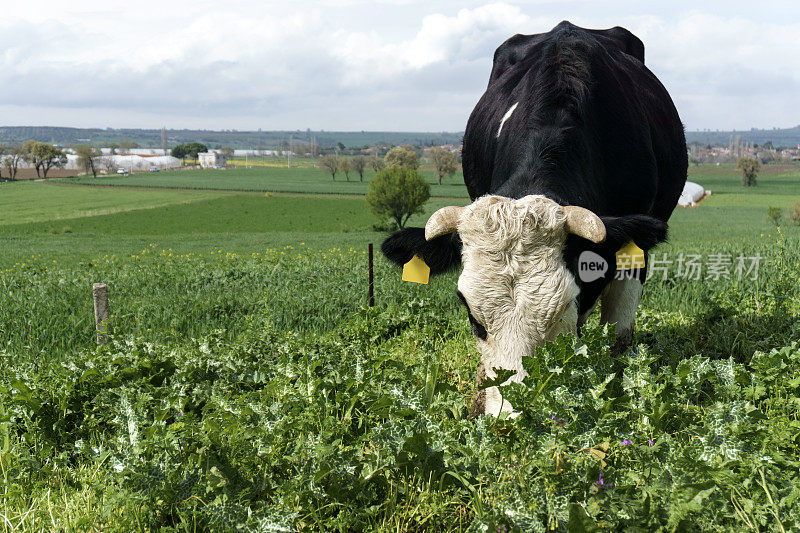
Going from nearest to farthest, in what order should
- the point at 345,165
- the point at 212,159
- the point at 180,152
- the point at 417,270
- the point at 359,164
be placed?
1. the point at 417,270
2. the point at 359,164
3. the point at 345,165
4. the point at 212,159
5. the point at 180,152

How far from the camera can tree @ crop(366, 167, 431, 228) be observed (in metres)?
52.7

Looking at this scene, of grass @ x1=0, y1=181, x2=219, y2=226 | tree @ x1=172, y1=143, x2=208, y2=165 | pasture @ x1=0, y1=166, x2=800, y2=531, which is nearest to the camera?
pasture @ x1=0, y1=166, x2=800, y2=531

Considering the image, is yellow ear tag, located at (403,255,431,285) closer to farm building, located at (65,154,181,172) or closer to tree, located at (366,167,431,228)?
tree, located at (366,167,431,228)

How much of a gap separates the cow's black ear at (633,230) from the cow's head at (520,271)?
24 cm

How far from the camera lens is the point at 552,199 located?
12.6 ft

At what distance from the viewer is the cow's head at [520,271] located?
3.46 meters

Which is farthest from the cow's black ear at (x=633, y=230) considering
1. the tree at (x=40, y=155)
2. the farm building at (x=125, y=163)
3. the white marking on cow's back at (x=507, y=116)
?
the farm building at (x=125, y=163)

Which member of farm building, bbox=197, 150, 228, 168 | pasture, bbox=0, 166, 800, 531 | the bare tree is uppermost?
farm building, bbox=197, 150, 228, 168

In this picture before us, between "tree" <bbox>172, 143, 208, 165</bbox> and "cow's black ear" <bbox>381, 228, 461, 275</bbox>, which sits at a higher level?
"tree" <bbox>172, 143, 208, 165</bbox>

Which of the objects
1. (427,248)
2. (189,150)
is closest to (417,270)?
(427,248)

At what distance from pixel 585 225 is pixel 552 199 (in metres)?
0.42

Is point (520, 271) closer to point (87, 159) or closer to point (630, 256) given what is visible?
point (630, 256)

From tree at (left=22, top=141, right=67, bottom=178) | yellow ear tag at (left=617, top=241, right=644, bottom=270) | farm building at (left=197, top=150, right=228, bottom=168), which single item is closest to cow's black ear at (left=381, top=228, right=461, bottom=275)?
yellow ear tag at (left=617, top=241, right=644, bottom=270)

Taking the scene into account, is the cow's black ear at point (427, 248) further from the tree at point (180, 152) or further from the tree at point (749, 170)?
the tree at point (180, 152)
